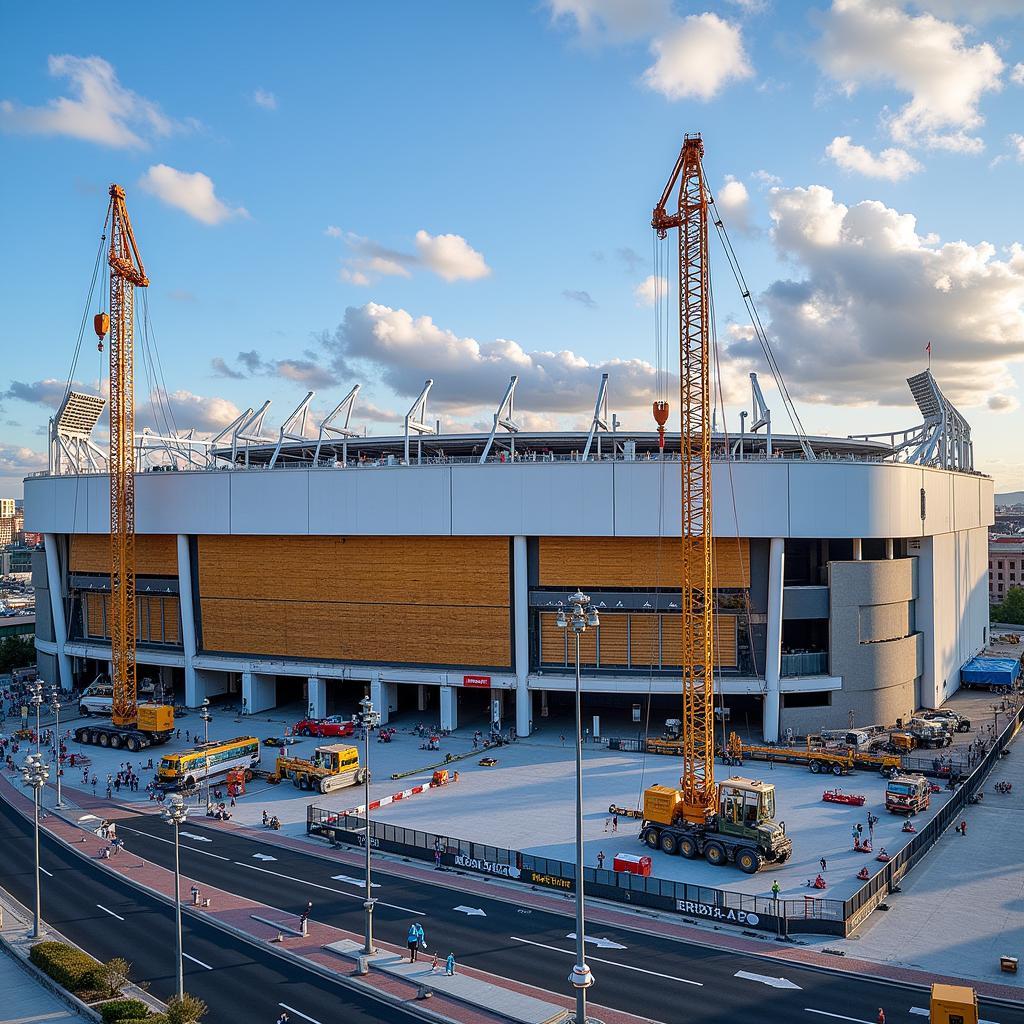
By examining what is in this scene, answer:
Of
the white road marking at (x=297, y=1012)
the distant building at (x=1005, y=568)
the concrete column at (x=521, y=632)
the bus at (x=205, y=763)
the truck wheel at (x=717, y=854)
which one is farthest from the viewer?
the distant building at (x=1005, y=568)

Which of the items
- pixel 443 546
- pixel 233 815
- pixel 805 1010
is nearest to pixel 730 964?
pixel 805 1010

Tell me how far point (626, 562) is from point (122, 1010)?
42.9 m

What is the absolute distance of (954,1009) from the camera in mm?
21438

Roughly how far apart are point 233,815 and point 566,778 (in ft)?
60.8

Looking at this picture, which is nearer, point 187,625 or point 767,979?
point 767,979

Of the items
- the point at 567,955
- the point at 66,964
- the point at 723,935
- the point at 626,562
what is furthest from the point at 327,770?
the point at 723,935

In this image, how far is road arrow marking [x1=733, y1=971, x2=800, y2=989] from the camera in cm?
2531

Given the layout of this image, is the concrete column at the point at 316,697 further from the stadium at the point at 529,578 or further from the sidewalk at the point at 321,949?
the sidewalk at the point at 321,949

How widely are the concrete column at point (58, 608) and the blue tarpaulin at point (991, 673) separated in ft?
276

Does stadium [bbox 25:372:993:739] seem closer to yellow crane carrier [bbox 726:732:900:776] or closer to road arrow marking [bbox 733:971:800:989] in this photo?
yellow crane carrier [bbox 726:732:900:776]

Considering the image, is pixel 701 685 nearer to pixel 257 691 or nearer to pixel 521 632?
pixel 521 632

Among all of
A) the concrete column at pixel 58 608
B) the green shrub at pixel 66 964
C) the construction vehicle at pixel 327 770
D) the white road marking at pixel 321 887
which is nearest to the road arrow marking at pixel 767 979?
the white road marking at pixel 321 887

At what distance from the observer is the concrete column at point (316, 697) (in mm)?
65812

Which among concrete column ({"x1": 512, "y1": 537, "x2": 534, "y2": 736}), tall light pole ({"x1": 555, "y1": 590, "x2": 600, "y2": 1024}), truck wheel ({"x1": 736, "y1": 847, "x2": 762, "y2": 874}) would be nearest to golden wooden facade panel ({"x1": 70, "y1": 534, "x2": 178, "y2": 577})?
concrete column ({"x1": 512, "y1": 537, "x2": 534, "y2": 736})
